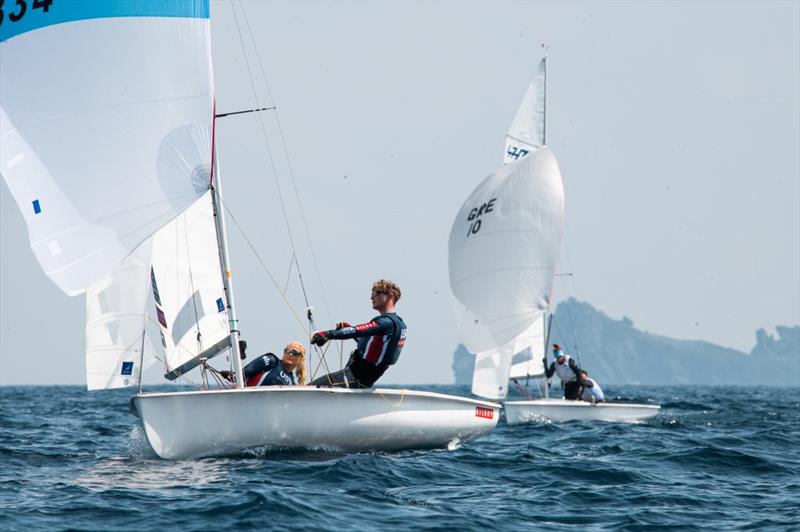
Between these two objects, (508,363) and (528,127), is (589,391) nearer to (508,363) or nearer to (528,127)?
(508,363)

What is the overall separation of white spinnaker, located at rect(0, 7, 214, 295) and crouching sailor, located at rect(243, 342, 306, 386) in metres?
1.93

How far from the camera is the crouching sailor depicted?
38.0 feet

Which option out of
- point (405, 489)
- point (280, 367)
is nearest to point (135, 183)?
point (280, 367)

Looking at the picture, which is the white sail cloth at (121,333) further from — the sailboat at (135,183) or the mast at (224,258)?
the mast at (224,258)

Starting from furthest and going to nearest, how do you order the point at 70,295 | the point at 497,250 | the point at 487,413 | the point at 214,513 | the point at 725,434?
the point at 497,250 < the point at 725,434 < the point at 487,413 < the point at 70,295 < the point at 214,513

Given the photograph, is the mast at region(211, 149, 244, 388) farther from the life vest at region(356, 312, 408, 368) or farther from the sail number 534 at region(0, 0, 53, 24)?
the sail number 534 at region(0, 0, 53, 24)

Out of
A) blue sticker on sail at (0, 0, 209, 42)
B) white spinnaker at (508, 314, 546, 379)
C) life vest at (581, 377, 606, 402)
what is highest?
blue sticker on sail at (0, 0, 209, 42)

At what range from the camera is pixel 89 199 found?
420 inches

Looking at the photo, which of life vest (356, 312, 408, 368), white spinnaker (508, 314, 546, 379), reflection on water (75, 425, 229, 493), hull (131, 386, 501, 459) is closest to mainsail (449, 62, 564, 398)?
white spinnaker (508, 314, 546, 379)

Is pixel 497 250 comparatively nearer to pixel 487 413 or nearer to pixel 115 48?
pixel 487 413

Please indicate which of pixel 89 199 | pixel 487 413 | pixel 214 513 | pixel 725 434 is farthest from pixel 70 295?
pixel 725 434

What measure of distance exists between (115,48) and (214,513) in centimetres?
534

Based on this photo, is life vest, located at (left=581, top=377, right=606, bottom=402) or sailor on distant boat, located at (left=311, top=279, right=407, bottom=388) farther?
life vest, located at (left=581, top=377, right=606, bottom=402)

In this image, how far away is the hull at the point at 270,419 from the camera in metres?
10.4
